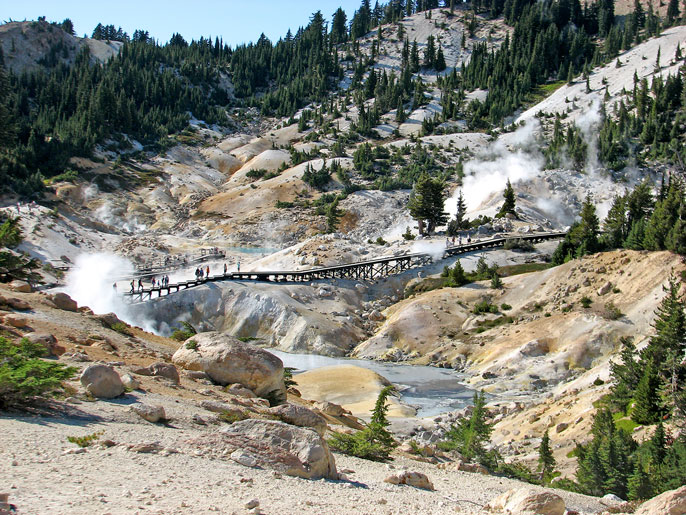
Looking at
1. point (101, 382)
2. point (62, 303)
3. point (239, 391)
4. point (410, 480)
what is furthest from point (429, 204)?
point (410, 480)

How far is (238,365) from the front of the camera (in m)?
21.0

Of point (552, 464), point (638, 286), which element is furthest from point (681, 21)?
point (552, 464)

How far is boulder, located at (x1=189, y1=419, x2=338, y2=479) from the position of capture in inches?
485

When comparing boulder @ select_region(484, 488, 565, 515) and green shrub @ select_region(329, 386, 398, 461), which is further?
green shrub @ select_region(329, 386, 398, 461)

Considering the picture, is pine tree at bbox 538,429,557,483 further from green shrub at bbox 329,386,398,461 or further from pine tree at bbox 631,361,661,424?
green shrub at bbox 329,386,398,461

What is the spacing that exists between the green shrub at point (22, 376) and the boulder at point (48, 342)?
10.8 feet

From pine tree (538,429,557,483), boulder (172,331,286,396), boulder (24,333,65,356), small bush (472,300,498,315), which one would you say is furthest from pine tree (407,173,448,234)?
boulder (24,333,65,356)

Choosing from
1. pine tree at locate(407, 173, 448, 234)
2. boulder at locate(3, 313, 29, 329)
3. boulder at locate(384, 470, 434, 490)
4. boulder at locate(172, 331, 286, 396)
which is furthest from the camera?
pine tree at locate(407, 173, 448, 234)

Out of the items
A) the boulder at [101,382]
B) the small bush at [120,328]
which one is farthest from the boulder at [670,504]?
the small bush at [120,328]

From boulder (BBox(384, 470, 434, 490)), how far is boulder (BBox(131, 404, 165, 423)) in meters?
5.38

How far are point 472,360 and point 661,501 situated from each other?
1848 inches

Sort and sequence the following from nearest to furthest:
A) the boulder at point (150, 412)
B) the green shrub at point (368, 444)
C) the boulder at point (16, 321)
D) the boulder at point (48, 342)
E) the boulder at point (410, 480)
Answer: the boulder at point (410, 480)
the boulder at point (150, 412)
the green shrub at point (368, 444)
the boulder at point (48, 342)
the boulder at point (16, 321)

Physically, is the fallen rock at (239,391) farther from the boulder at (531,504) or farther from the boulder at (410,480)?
the boulder at (531,504)

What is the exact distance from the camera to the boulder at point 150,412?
48.1ft
